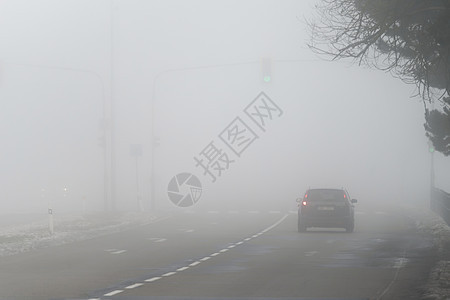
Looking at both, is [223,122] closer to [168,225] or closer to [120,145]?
[120,145]

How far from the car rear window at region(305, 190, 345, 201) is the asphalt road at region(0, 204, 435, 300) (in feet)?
3.78

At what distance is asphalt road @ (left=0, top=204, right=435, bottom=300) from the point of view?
16.4m

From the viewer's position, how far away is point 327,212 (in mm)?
36000

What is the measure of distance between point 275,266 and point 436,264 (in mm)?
3193

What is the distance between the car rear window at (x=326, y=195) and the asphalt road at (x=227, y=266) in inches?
45.4

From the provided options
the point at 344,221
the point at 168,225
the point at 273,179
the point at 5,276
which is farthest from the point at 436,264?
the point at 273,179

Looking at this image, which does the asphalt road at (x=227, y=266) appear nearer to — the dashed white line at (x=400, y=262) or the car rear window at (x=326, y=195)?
the dashed white line at (x=400, y=262)

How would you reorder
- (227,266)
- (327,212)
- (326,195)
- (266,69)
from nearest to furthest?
(227,266)
(327,212)
(326,195)
(266,69)

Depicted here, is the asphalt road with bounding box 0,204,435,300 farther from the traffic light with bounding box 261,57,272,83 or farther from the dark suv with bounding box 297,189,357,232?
the traffic light with bounding box 261,57,272,83

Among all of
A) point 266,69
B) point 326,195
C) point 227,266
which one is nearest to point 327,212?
point 326,195

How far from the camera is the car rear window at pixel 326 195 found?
1431 inches

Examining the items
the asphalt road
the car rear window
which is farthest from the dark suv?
the asphalt road

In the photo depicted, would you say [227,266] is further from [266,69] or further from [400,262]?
[266,69]

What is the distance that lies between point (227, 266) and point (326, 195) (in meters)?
15.4
